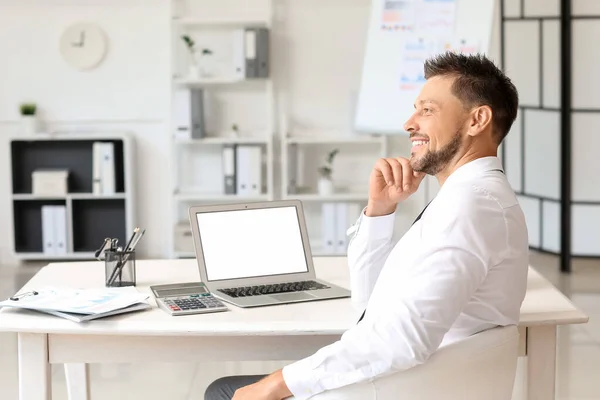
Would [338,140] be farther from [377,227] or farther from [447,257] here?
[447,257]

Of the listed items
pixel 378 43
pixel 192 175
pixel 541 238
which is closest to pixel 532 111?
pixel 541 238

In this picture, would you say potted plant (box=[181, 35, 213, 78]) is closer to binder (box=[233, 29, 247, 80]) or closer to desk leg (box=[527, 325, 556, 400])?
binder (box=[233, 29, 247, 80])

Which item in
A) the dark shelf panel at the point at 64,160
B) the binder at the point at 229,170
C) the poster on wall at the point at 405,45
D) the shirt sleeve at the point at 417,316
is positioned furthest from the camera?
the dark shelf panel at the point at 64,160

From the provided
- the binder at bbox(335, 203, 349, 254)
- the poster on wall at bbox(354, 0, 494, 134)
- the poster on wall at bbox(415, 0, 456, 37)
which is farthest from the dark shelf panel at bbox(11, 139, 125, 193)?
the poster on wall at bbox(415, 0, 456, 37)

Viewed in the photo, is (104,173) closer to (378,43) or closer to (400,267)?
(378,43)

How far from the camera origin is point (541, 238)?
625cm

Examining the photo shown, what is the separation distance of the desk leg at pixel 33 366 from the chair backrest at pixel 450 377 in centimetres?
74

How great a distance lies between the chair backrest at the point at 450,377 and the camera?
5.67 feet

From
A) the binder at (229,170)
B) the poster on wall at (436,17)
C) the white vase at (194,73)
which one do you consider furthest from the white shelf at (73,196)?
the poster on wall at (436,17)

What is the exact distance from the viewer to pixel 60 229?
20.2ft

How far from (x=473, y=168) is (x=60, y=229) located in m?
4.71

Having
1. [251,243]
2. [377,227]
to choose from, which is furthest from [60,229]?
[377,227]

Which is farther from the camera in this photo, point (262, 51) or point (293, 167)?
point (293, 167)

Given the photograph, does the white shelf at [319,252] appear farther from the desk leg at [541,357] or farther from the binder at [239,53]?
the desk leg at [541,357]
